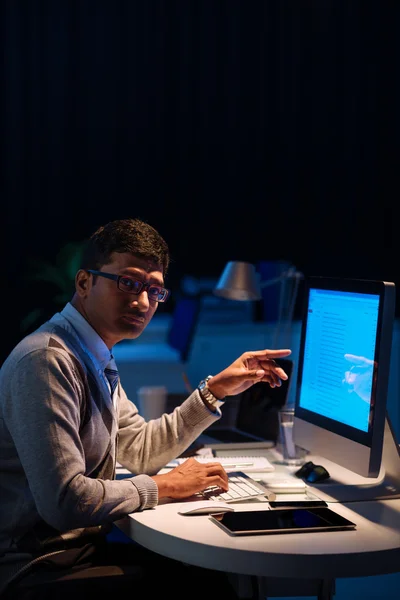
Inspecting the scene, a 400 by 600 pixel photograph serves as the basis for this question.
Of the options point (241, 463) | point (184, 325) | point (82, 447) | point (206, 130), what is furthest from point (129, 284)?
point (206, 130)

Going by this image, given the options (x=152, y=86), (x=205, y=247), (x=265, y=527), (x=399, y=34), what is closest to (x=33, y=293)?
(x=205, y=247)

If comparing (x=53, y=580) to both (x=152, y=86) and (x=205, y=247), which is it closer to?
(x=205, y=247)

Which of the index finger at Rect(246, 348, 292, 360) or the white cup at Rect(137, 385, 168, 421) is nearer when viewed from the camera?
the index finger at Rect(246, 348, 292, 360)

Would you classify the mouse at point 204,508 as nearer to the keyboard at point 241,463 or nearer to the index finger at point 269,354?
the keyboard at point 241,463

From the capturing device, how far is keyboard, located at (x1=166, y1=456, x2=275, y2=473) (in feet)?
6.77

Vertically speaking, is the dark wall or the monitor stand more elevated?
the dark wall

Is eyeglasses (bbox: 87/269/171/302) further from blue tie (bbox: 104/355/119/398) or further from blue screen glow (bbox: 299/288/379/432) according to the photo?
blue screen glow (bbox: 299/288/379/432)

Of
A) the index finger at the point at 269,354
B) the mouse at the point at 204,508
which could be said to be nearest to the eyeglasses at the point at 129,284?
the index finger at the point at 269,354

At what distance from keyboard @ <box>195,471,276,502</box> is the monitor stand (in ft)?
0.43

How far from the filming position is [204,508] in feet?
5.41

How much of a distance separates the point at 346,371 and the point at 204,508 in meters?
0.45

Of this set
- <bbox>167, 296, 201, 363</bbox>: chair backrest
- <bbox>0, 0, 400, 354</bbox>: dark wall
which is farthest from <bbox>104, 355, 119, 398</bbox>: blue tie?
<bbox>0, 0, 400, 354</bbox>: dark wall

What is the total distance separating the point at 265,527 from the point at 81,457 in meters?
0.39

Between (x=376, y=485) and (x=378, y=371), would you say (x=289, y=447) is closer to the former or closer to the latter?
(x=376, y=485)
